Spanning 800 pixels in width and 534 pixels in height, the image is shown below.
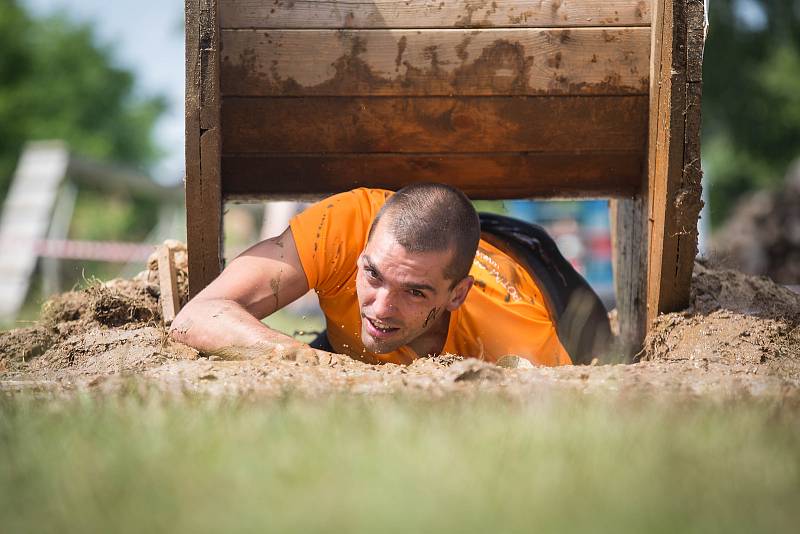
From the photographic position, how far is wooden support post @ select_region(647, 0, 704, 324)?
4262mm

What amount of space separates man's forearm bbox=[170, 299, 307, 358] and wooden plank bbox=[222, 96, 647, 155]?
103 centimetres

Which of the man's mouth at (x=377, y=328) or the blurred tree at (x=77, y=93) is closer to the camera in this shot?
the man's mouth at (x=377, y=328)

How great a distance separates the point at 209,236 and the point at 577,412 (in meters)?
2.38

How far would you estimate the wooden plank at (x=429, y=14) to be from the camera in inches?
181

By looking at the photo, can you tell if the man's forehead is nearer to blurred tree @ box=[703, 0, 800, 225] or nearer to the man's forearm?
the man's forearm

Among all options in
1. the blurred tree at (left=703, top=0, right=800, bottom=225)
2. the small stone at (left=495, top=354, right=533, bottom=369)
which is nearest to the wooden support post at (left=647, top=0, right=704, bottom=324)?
the small stone at (left=495, top=354, right=533, bottom=369)

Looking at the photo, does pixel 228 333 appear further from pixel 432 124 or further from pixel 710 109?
pixel 710 109

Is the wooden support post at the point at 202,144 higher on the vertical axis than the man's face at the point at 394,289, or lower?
higher

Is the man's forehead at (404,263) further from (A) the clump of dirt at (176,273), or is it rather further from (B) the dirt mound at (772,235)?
(B) the dirt mound at (772,235)

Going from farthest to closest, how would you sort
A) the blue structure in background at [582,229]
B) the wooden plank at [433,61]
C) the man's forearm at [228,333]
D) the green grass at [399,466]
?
the blue structure in background at [582,229] < the wooden plank at [433,61] < the man's forearm at [228,333] < the green grass at [399,466]

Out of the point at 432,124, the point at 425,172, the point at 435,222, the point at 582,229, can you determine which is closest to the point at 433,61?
the point at 432,124

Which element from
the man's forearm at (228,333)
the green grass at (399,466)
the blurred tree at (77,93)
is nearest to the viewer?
the green grass at (399,466)

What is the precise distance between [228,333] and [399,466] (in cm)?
191

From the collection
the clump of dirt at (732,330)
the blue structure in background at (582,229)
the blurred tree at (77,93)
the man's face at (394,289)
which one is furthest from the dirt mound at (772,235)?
the blurred tree at (77,93)
